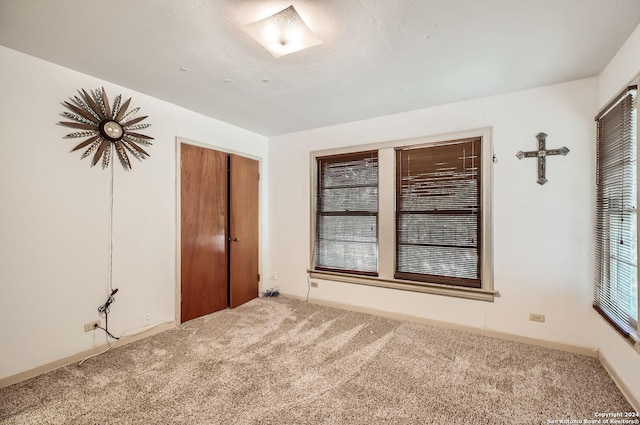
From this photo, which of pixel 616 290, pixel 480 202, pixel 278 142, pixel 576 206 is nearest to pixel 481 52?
pixel 480 202

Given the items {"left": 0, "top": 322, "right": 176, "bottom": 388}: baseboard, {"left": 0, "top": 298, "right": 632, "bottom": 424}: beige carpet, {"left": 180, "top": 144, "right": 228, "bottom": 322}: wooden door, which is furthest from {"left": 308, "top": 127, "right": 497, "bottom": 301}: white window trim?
{"left": 0, "top": 322, "right": 176, "bottom": 388}: baseboard

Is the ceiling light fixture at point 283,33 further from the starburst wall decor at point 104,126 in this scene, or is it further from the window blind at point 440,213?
the window blind at point 440,213

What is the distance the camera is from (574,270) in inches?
103

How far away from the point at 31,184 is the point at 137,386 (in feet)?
5.90

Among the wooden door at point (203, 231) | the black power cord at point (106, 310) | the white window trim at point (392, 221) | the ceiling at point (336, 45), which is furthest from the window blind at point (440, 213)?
the black power cord at point (106, 310)

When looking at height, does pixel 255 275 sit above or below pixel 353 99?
below

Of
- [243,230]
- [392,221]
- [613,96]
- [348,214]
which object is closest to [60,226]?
[243,230]

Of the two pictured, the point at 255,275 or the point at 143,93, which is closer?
the point at 143,93

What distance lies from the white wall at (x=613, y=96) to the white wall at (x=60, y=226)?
4.06 m

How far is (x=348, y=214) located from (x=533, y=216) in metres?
2.06

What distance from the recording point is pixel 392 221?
3.52 meters

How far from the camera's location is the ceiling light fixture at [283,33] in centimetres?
176

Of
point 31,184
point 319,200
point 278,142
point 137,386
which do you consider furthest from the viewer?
point 278,142

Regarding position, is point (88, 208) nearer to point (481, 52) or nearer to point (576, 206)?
point (481, 52)
